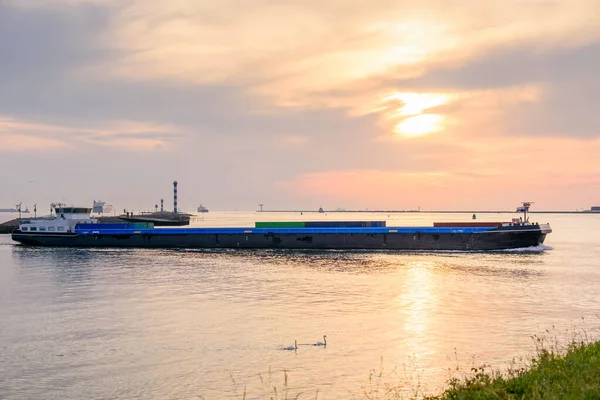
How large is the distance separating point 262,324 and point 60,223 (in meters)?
74.9

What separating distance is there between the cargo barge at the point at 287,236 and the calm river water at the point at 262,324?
2265 cm

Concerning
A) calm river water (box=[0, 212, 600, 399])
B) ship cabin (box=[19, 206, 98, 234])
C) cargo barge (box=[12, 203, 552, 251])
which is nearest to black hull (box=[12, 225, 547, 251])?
cargo barge (box=[12, 203, 552, 251])

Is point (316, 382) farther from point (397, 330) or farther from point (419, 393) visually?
point (397, 330)

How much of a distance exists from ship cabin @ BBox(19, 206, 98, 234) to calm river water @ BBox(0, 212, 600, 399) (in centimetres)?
3591

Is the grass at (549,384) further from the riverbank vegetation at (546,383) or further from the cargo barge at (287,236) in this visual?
the cargo barge at (287,236)

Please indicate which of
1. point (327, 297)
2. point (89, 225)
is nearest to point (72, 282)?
point (327, 297)

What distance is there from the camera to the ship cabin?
91750 millimetres

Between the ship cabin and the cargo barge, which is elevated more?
the ship cabin

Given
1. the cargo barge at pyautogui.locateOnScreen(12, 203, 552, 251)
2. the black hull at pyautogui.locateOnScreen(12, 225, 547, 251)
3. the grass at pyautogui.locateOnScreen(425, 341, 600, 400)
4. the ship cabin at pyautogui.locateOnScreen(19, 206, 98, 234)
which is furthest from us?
the ship cabin at pyautogui.locateOnScreen(19, 206, 98, 234)

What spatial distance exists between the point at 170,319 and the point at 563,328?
2053 centimetres

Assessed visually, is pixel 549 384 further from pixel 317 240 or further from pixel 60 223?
pixel 60 223

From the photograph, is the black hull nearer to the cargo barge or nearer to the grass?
the cargo barge

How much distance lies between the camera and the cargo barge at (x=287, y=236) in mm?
79438

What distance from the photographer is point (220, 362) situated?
2152 cm
